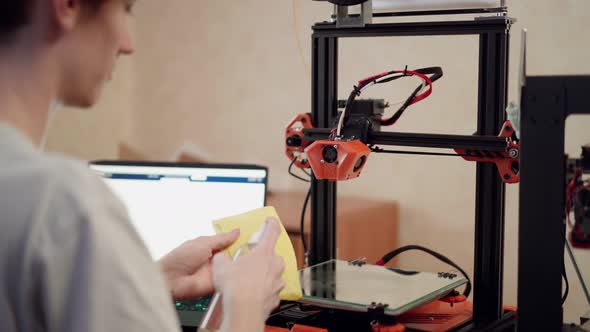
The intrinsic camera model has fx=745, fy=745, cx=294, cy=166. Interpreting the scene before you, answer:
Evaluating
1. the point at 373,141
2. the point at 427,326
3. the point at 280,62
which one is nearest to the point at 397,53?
the point at 280,62

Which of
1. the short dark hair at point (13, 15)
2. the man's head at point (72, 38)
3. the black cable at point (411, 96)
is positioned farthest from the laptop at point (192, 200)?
the short dark hair at point (13, 15)

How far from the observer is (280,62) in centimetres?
269

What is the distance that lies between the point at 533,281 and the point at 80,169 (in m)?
0.56

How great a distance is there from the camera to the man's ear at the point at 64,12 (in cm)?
60

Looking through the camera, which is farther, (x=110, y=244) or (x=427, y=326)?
(x=427, y=326)

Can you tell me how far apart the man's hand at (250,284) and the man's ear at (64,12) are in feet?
1.25

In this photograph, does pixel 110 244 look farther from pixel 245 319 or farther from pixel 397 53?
pixel 397 53

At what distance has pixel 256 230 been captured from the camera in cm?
107

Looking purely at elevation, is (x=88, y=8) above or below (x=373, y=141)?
above

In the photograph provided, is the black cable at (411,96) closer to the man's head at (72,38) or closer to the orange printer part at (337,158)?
the orange printer part at (337,158)

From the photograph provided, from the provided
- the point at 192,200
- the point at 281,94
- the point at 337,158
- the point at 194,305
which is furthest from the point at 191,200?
the point at 281,94

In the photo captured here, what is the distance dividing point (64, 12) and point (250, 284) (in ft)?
1.34

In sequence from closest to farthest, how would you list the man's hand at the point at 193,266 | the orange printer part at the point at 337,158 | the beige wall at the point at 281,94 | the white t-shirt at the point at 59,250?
1. the white t-shirt at the point at 59,250
2. the man's hand at the point at 193,266
3. the orange printer part at the point at 337,158
4. the beige wall at the point at 281,94

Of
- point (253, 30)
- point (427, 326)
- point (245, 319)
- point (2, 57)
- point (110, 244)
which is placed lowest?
point (427, 326)
